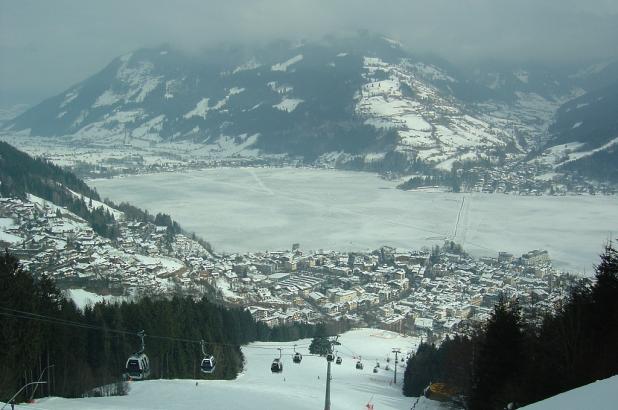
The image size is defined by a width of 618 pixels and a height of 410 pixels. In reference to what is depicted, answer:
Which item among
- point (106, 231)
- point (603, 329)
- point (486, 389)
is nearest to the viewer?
point (603, 329)

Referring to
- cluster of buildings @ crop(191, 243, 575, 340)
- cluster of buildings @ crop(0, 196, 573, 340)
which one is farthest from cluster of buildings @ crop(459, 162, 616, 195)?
cluster of buildings @ crop(191, 243, 575, 340)

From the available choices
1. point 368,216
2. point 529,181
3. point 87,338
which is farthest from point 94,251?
point 529,181

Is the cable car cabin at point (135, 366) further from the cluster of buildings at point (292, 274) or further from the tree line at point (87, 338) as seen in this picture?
the cluster of buildings at point (292, 274)

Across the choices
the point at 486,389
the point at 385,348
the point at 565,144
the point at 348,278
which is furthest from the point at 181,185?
the point at 486,389

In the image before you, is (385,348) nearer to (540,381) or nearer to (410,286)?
(410,286)

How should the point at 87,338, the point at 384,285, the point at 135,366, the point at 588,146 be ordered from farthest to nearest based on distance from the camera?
the point at 588,146
the point at 384,285
the point at 87,338
the point at 135,366

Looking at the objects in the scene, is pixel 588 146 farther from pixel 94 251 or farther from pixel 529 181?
pixel 94 251

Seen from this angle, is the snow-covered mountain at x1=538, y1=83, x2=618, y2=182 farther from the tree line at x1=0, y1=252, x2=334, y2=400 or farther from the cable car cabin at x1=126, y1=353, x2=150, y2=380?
the cable car cabin at x1=126, y1=353, x2=150, y2=380
